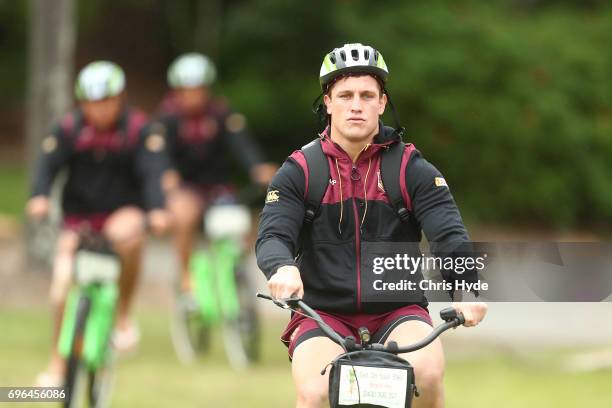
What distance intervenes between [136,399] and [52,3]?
28.5ft

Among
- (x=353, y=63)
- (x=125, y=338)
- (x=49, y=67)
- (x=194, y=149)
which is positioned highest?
(x=49, y=67)

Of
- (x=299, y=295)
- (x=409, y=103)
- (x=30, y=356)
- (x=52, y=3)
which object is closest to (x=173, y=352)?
(x=30, y=356)

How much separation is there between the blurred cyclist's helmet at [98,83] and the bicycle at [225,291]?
7.86 ft

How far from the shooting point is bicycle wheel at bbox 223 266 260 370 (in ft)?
37.9

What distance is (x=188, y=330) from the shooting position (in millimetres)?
12266

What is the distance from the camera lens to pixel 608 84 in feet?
67.9

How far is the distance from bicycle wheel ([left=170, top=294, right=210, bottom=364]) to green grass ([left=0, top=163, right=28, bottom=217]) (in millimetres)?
11527

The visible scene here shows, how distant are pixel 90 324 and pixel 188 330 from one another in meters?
3.38

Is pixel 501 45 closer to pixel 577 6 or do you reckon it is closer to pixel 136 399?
pixel 577 6

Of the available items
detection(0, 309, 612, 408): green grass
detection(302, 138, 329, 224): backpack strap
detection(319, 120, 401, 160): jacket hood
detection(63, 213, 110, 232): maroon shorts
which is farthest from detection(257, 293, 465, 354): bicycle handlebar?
detection(63, 213, 110, 232): maroon shorts

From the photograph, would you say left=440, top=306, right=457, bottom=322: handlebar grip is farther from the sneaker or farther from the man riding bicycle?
the sneaker

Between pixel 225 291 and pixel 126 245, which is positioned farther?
pixel 225 291

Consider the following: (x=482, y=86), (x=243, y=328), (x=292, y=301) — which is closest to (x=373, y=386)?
(x=292, y=301)
